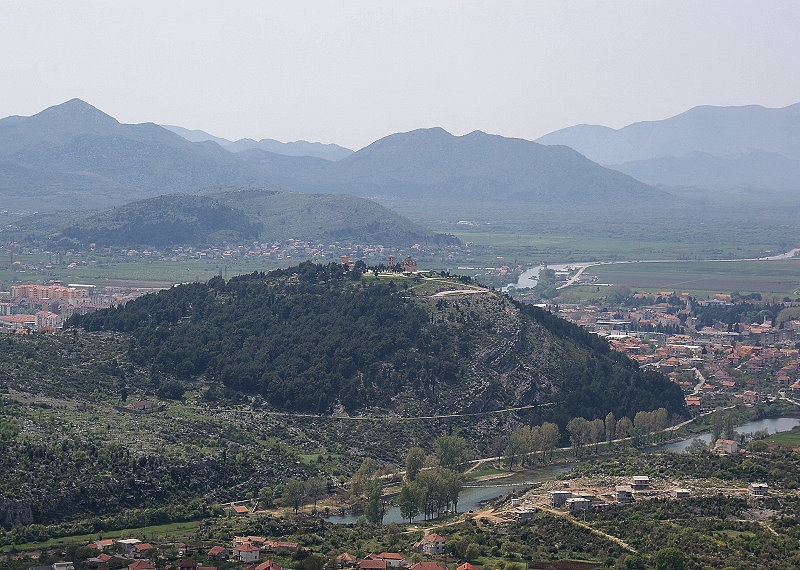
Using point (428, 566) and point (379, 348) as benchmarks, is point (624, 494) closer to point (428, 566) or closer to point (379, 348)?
point (428, 566)

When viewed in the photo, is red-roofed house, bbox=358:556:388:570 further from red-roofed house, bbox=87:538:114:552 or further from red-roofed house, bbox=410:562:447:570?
red-roofed house, bbox=87:538:114:552

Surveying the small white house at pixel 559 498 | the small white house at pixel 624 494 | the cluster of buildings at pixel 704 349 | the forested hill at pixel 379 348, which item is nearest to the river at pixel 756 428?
the cluster of buildings at pixel 704 349

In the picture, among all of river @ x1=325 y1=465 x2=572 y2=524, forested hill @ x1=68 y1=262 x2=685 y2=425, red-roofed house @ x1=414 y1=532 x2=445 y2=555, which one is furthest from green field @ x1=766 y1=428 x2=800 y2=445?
red-roofed house @ x1=414 y1=532 x2=445 y2=555

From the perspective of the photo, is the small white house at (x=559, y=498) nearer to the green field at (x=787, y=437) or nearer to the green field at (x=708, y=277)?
the green field at (x=787, y=437)

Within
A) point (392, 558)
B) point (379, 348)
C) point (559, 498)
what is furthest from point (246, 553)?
point (379, 348)

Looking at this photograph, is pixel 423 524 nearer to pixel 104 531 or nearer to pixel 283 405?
pixel 104 531
